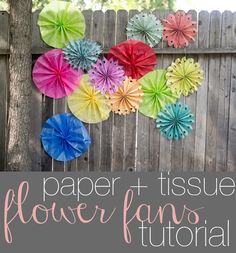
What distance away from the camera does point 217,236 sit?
2.90m

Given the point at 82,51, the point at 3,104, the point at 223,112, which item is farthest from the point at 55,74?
the point at 223,112

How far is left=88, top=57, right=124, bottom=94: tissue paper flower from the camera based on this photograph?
147 inches

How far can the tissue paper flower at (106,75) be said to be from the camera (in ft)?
12.3

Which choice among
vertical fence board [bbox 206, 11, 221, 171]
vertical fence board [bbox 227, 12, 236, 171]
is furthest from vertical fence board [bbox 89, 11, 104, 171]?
vertical fence board [bbox 227, 12, 236, 171]

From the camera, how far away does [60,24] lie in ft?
12.2

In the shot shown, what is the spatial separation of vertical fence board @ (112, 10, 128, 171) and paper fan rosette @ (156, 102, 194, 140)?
30cm

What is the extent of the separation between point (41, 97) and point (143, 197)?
1307mm

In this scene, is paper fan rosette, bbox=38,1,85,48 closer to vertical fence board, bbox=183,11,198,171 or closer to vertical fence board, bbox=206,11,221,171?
vertical fence board, bbox=183,11,198,171

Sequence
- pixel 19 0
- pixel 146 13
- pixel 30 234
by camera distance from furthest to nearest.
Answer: pixel 146 13 → pixel 19 0 → pixel 30 234

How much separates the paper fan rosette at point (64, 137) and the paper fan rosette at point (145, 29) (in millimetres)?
805

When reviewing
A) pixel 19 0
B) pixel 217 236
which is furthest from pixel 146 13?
pixel 217 236

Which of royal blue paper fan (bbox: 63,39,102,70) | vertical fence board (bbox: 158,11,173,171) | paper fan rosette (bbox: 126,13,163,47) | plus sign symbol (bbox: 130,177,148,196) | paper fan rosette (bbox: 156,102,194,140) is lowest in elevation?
plus sign symbol (bbox: 130,177,148,196)

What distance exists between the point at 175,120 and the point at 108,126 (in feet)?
1.73

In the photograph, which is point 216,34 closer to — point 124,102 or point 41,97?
point 124,102
